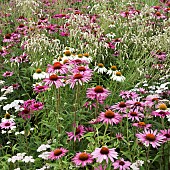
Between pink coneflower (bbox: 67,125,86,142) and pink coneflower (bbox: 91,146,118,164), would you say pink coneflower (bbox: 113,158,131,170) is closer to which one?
pink coneflower (bbox: 91,146,118,164)

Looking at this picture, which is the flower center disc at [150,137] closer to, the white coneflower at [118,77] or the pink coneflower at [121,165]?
the pink coneflower at [121,165]

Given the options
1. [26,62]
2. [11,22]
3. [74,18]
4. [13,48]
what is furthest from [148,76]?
[11,22]

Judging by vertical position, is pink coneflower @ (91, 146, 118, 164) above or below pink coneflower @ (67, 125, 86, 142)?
above

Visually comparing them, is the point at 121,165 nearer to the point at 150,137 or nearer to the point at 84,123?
the point at 150,137

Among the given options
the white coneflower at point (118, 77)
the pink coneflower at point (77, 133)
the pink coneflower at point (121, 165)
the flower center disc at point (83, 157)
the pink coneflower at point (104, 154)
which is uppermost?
the white coneflower at point (118, 77)

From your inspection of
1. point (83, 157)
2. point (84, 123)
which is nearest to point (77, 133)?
point (84, 123)

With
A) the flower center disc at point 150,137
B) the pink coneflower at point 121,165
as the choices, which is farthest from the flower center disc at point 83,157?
the flower center disc at point 150,137

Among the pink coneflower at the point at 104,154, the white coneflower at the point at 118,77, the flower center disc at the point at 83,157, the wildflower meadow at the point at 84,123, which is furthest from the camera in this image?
the white coneflower at the point at 118,77

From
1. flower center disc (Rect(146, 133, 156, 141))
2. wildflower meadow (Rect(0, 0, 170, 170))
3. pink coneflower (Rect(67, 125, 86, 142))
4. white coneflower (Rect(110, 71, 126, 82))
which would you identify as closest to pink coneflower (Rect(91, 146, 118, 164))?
wildflower meadow (Rect(0, 0, 170, 170))

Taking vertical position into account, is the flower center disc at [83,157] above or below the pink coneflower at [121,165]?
above

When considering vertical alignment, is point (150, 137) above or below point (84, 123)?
above

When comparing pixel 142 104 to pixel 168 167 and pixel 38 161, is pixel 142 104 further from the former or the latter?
pixel 38 161

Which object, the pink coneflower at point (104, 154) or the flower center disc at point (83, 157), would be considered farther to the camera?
the flower center disc at point (83, 157)

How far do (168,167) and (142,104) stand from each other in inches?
16.0
